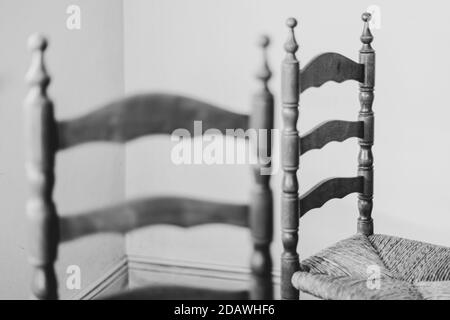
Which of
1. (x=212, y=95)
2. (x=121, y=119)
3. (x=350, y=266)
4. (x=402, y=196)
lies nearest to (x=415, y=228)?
(x=402, y=196)

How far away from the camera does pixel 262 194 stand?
3.12ft

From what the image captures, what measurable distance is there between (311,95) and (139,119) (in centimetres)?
152

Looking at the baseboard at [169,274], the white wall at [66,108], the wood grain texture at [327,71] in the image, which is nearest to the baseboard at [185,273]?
the baseboard at [169,274]

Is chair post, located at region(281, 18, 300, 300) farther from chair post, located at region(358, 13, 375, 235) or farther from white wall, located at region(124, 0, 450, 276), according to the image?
white wall, located at region(124, 0, 450, 276)

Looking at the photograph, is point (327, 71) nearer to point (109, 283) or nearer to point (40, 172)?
point (40, 172)

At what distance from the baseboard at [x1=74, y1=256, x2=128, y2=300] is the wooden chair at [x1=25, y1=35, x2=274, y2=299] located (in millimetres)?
1496

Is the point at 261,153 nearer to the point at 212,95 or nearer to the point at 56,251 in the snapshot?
the point at 56,251

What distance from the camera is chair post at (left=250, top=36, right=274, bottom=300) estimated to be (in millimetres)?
929

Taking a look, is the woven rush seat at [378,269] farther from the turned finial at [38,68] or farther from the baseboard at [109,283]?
the baseboard at [109,283]

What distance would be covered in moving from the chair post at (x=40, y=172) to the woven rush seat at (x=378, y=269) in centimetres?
78

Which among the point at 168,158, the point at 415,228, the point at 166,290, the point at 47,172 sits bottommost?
the point at 415,228

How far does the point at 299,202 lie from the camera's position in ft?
5.31

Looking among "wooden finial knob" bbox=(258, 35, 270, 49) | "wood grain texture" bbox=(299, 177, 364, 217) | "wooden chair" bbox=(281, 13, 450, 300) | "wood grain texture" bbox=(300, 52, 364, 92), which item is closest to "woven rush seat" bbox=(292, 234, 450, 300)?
"wooden chair" bbox=(281, 13, 450, 300)

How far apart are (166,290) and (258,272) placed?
0.13 metres
